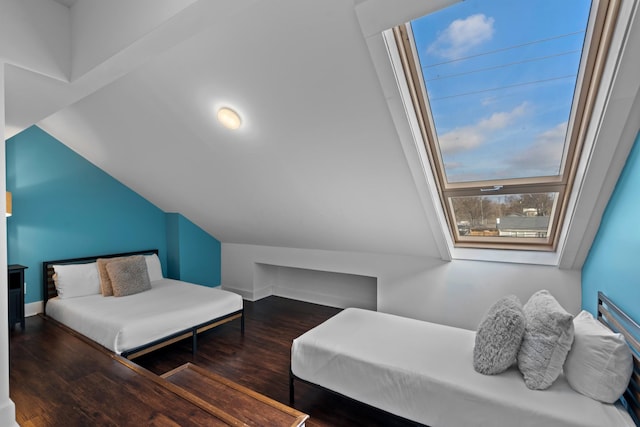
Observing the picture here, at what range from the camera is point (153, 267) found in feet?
13.8

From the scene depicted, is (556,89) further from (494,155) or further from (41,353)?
(41,353)

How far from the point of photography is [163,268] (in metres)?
4.67

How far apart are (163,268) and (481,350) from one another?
14.1 feet

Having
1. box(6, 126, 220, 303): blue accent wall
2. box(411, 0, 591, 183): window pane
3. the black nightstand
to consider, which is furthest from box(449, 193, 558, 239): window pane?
the black nightstand

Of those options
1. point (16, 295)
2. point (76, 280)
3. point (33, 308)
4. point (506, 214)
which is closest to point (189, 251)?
point (76, 280)

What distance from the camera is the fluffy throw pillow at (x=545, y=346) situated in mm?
1582

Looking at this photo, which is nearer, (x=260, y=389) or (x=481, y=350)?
(x=481, y=350)

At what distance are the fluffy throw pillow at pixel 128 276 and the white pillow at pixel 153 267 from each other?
45cm

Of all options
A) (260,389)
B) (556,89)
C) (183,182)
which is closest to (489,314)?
(556,89)

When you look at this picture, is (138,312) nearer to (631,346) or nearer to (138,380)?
(138,380)

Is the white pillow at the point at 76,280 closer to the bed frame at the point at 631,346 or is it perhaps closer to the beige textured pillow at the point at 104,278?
the beige textured pillow at the point at 104,278

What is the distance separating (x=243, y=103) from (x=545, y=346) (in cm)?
233

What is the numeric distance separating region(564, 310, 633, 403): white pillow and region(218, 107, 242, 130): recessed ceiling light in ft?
8.23

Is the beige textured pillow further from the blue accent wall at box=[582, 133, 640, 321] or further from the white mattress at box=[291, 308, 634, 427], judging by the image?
the blue accent wall at box=[582, 133, 640, 321]
